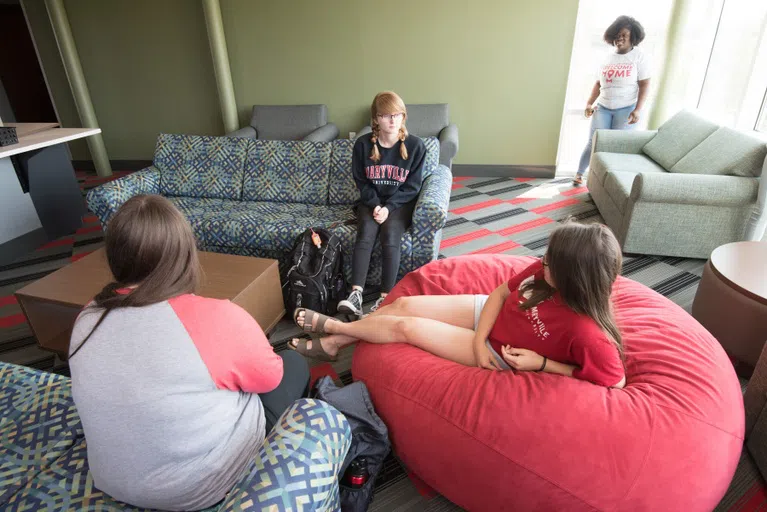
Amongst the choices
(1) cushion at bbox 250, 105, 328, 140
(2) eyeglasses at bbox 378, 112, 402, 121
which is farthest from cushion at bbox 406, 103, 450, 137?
(2) eyeglasses at bbox 378, 112, 402, 121

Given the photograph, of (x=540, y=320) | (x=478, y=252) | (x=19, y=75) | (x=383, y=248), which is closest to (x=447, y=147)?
(x=478, y=252)

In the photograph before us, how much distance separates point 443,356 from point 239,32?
4.32m

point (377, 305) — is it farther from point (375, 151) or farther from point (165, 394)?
point (165, 394)

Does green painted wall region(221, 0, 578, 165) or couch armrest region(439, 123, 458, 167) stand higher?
green painted wall region(221, 0, 578, 165)

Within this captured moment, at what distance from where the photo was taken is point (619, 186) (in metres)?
3.12

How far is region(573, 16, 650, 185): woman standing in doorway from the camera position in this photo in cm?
365

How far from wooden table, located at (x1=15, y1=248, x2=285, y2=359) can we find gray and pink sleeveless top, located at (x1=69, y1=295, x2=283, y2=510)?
0.97 m

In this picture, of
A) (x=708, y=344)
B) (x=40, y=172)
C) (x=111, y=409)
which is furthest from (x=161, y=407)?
(x=40, y=172)

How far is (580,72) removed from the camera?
445 cm

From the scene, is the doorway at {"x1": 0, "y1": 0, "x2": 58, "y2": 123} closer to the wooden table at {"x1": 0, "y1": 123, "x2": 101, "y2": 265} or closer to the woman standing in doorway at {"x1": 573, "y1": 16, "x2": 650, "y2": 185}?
the wooden table at {"x1": 0, "y1": 123, "x2": 101, "y2": 265}


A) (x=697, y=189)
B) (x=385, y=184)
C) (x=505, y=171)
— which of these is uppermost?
(x=385, y=184)

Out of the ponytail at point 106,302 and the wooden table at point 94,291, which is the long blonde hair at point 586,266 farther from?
the wooden table at point 94,291

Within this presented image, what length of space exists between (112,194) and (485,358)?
2578mm

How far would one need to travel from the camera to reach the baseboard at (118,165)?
5.30 metres
